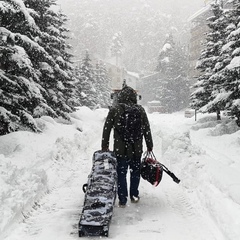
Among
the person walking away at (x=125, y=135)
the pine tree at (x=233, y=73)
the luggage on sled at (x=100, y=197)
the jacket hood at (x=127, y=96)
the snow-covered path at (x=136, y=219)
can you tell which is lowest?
the snow-covered path at (x=136, y=219)

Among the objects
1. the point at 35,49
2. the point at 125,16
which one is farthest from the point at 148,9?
the point at 35,49

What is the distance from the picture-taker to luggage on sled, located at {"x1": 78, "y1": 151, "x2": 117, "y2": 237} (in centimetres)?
461

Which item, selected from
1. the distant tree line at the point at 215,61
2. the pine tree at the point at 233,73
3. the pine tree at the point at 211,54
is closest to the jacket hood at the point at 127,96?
the pine tree at the point at 233,73

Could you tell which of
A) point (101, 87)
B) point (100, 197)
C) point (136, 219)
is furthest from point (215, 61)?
point (101, 87)

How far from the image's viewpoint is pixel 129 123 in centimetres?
611

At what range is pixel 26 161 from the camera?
9.04 metres

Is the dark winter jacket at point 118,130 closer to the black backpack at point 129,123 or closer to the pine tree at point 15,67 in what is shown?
the black backpack at point 129,123

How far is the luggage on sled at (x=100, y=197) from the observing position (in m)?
4.61

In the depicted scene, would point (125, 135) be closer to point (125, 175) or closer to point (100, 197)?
point (125, 175)

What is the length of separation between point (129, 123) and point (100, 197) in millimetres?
1608

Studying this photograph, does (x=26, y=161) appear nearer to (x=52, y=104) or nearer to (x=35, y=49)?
(x=35, y=49)

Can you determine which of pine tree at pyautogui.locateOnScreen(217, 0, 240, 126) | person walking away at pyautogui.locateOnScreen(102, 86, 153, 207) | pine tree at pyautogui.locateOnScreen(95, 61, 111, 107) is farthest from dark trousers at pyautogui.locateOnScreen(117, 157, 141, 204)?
pine tree at pyautogui.locateOnScreen(95, 61, 111, 107)

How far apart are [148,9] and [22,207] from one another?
121 meters

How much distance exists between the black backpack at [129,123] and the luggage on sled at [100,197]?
0.44 meters
